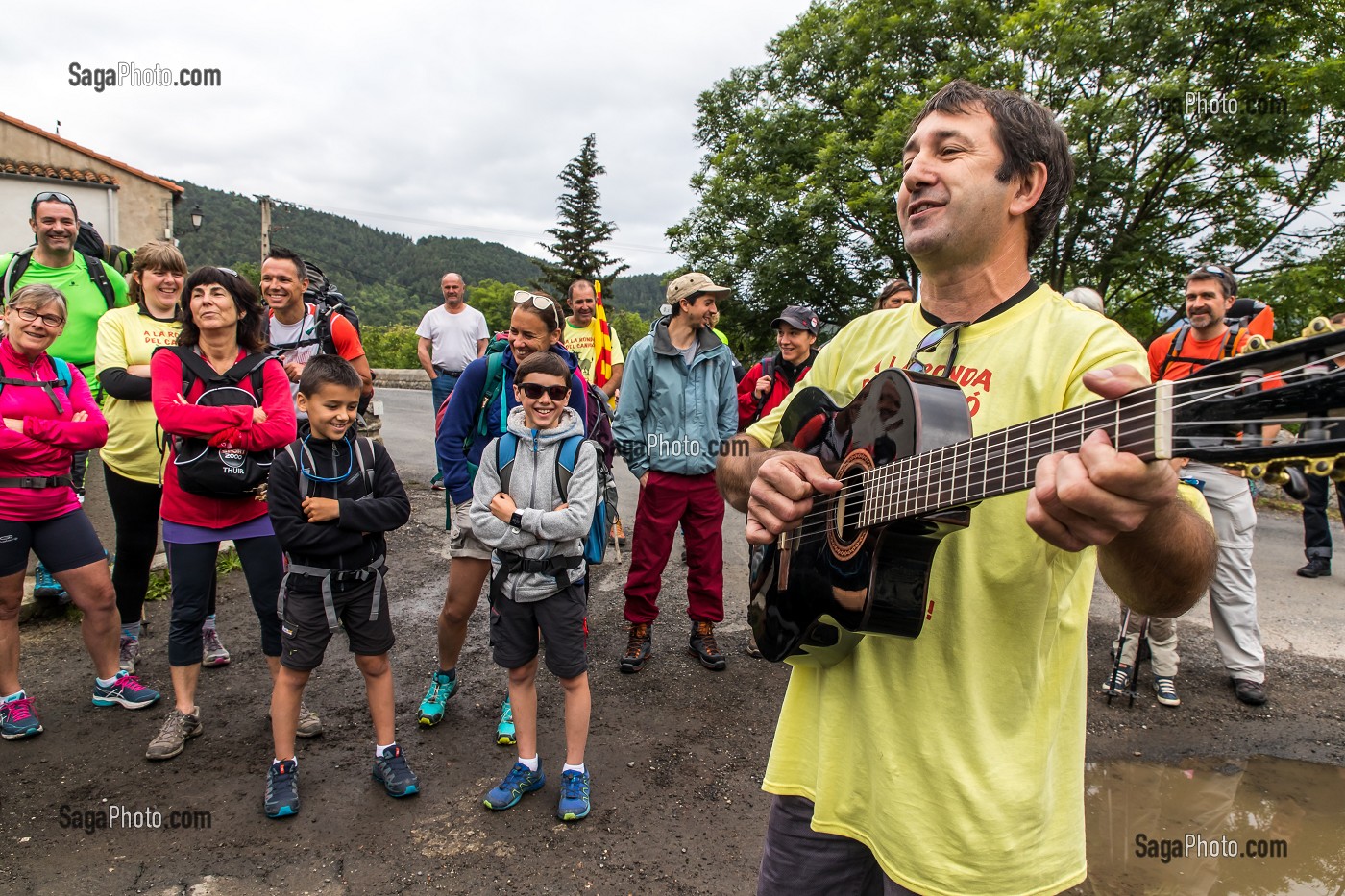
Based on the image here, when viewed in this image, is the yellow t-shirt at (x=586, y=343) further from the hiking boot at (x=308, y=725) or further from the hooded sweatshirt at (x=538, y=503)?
the hiking boot at (x=308, y=725)

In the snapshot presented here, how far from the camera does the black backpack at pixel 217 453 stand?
3521mm

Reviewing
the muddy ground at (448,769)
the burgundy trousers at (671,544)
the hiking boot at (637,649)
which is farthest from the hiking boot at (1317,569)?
the hiking boot at (637,649)

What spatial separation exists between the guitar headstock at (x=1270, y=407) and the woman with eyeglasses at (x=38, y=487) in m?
4.57

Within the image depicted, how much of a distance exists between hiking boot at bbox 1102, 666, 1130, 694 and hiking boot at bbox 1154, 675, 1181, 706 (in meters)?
0.16

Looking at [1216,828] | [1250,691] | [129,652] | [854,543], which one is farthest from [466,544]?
[1250,691]

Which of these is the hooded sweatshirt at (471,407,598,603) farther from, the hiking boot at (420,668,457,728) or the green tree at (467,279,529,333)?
the green tree at (467,279,529,333)

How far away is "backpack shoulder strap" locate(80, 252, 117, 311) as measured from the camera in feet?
15.5

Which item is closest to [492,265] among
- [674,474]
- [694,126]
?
[694,126]

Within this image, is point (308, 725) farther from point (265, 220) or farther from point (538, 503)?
point (265, 220)

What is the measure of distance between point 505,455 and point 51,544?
2357 millimetres

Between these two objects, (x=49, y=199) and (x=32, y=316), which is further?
(x=49, y=199)

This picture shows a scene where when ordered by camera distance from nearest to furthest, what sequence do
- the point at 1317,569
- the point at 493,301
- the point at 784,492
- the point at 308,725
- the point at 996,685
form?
1. the point at 996,685
2. the point at 784,492
3. the point at 308,725
4. the point at 1317,569
5. the point at 493,301

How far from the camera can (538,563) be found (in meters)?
3.30

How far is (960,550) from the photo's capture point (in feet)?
4.97
